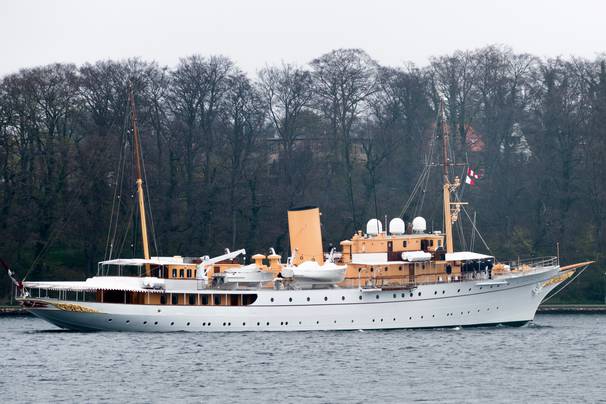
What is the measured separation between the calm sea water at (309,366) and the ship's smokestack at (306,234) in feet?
18.0

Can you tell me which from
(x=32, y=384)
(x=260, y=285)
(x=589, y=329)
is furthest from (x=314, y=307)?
(x=32, y=384)

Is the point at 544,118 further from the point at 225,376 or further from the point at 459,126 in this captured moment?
the point at 225,376

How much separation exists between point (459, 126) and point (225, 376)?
176 feet

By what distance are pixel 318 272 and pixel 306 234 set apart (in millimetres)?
4219

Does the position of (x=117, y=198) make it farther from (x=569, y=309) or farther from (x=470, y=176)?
(x=569, y=309)

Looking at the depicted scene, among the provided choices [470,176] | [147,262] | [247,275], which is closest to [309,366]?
[247,275]

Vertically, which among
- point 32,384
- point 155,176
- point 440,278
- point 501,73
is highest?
point 501,73

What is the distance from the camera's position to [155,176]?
3991 inches

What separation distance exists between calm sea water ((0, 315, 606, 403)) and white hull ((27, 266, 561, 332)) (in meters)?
0.97

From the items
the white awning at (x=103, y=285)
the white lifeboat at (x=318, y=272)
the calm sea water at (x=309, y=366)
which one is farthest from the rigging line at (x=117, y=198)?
the white lifeboat at (x=318, y=272)

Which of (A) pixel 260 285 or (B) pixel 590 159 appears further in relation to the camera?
(B) pixel 590 159

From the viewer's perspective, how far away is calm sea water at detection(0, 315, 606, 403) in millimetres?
57438

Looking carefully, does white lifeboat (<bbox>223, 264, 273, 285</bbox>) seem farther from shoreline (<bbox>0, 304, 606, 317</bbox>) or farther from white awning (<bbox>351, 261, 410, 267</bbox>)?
shoreline (<bbox>0, 304, 606, 317</bbox>)

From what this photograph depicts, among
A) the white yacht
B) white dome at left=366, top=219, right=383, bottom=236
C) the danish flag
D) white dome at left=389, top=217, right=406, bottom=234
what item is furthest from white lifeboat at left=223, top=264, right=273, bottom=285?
the danish flag
